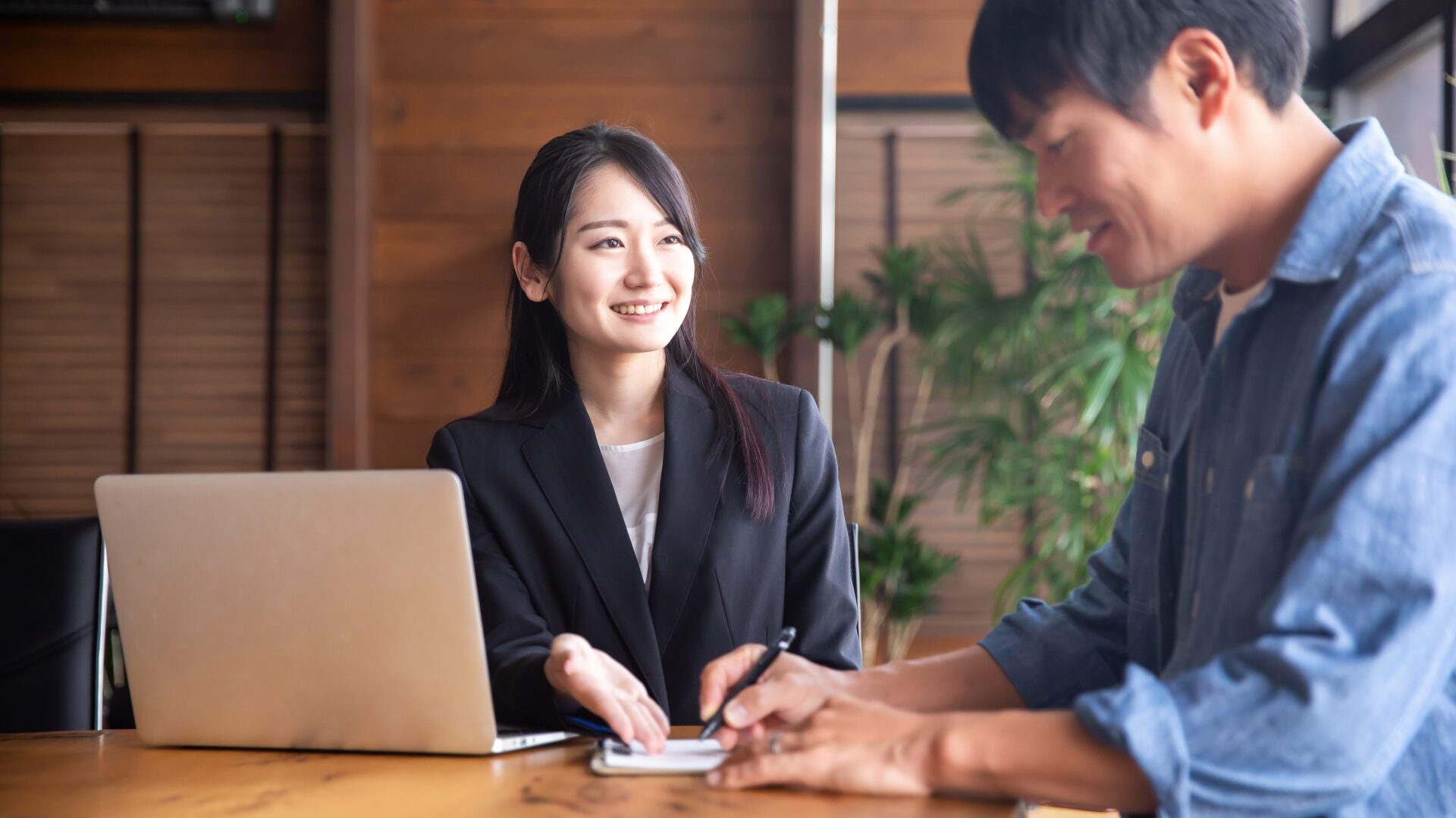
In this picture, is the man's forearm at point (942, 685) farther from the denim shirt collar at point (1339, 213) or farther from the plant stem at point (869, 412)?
the plant stem at point (869, 412)

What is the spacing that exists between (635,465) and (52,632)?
815mm

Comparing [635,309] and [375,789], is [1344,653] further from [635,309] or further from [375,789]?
[635,309]

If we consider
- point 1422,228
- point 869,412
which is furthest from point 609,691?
point 869,412

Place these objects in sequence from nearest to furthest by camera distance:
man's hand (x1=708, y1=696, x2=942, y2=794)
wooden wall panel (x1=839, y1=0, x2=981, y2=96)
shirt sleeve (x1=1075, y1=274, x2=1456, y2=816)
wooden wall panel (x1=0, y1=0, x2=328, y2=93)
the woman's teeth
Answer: shirt sleeve (x1=1075, y1=274, x2=1456, y2=816)
man's hand (x1=708, y1=696, x2=942, y2=794)
the woman's teeth
wooden wall panel (x1=839, y1=0, x2=981, y2=96)
wooden wall panel (x1=0, y1=0, x2=328, y2=93)

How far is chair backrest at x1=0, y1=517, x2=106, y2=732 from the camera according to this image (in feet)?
5.36

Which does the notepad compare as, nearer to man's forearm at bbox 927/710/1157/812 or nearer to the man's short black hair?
man's forearm at bbox 927/710/1157/812

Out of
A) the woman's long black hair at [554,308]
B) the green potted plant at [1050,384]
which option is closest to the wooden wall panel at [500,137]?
the green potted plant at [1050,384]

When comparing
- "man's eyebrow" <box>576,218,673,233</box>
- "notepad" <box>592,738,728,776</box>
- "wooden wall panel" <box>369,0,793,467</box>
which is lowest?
"notepad" <box>592,738,728,776</box>

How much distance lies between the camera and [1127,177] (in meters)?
0.93

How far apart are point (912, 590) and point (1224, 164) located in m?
2.96

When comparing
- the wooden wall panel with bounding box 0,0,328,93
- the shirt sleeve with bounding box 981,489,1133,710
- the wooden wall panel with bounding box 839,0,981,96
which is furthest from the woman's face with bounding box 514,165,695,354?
the wooden wall panel with bounding box 0,0,328,93


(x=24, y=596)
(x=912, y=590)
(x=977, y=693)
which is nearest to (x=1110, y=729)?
(x=977, y=693)

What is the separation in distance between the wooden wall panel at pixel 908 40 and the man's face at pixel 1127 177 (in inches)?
133

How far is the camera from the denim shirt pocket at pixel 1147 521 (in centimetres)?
Result: 112
